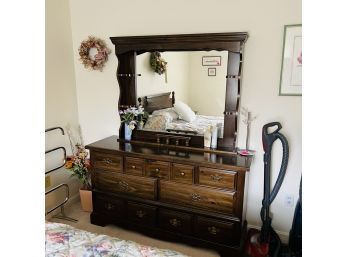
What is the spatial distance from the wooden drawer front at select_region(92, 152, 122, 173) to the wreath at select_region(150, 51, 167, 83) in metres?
0.97

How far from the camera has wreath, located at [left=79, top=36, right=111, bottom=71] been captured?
2.80 meters

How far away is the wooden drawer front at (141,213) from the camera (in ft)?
8.11

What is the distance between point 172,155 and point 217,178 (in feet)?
1.48

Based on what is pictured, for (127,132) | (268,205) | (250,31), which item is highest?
(250,31)

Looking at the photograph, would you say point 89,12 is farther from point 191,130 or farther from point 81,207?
point 81,207

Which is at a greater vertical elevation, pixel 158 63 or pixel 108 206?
pixel 158 63

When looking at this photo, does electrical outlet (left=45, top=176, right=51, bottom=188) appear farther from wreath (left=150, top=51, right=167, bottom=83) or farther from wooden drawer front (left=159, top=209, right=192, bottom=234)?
wreath (left=150, top=51, right=167, bottom=83)

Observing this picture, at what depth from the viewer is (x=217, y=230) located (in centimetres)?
225

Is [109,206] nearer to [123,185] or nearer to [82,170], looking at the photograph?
[123,185]

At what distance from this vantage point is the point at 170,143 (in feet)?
8.57

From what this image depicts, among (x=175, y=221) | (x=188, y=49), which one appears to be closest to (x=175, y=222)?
(x=175, y=221)

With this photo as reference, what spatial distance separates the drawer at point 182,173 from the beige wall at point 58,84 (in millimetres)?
1448

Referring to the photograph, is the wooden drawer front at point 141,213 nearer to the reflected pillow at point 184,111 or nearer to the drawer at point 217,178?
the drawer at point 217,178
